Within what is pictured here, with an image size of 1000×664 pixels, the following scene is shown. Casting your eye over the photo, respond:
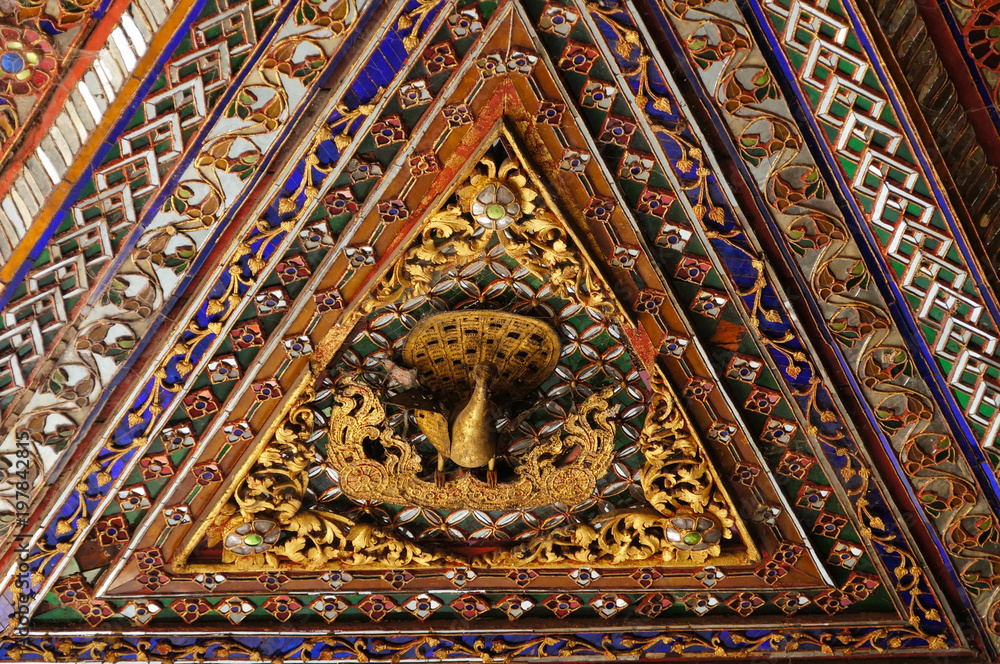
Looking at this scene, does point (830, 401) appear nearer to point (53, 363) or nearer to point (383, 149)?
point (383, 149)

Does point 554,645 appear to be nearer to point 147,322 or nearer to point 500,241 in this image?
point 500,241

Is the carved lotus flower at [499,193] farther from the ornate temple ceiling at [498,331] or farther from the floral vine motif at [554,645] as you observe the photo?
the floral vine motif at [554,645]

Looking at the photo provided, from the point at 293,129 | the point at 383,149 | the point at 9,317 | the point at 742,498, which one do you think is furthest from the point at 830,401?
the point at 9,317

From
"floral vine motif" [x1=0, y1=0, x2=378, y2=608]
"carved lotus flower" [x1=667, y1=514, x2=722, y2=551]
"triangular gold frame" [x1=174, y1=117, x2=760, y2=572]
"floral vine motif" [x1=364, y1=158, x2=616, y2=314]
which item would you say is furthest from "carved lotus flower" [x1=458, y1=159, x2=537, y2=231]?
"carved lotus flower" [x1=667, y1=514, x2=722, y2=551]

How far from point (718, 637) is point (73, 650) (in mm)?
2805

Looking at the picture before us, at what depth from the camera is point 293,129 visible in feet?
14.9

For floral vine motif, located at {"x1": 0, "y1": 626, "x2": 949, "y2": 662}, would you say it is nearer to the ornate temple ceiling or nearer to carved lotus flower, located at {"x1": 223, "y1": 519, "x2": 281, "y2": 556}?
the ornate temple ceiling

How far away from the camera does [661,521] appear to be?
5.32 meters

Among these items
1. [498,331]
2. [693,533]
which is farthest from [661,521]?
[498,331]

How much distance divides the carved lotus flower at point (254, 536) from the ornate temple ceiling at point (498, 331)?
0.8 inches

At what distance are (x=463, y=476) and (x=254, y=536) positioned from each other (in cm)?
93

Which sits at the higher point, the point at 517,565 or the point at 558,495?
the point at 558,495

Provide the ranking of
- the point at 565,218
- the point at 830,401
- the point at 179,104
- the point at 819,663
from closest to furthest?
the point at 179,104 < the point at 565,218 < the point at 830,401 < the point at 819,663

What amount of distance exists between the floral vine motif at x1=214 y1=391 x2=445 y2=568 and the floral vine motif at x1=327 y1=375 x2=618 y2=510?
14cm
